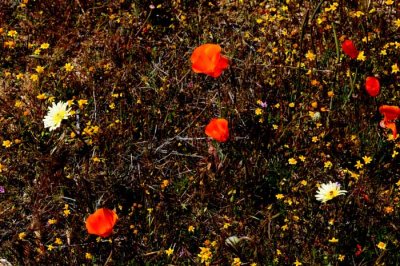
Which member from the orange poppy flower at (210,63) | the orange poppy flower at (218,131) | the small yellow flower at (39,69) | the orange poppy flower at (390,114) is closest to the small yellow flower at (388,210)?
the orange poppy flower at (390,114)

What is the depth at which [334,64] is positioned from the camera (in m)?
4.67

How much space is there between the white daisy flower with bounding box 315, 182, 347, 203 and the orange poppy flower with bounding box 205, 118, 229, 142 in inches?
28.9

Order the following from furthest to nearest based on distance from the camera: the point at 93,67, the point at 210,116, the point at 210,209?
the point at 93,67 → the point at 210,116 → the point at 210,209

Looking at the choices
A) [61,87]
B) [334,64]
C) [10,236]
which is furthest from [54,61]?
[334,64]

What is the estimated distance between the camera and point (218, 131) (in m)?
3.93

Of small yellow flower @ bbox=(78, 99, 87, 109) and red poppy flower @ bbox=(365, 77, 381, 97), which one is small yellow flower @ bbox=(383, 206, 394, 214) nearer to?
red poppy flower @ bbox=(365, 77, 381, 97)

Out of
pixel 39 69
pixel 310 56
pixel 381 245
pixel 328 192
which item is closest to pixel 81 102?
pixel 39 69

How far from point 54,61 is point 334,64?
2397 mm

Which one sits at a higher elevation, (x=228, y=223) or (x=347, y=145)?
(x=347, y=145)

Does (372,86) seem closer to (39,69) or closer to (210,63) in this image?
(210,63)

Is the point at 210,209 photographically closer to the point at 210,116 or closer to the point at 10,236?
the point at 210,116

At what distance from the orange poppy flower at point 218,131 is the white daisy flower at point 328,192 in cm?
73

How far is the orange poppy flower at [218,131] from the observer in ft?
12.8

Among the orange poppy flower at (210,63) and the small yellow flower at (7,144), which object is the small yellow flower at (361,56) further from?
the small yellow flower at (7,144)
